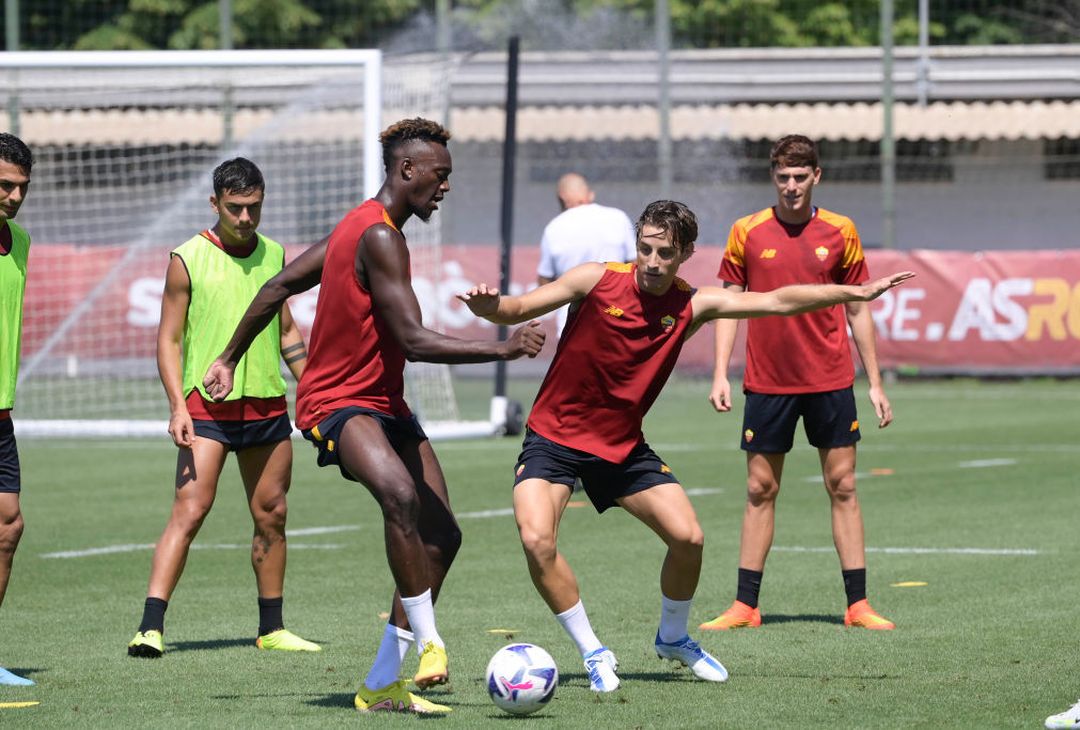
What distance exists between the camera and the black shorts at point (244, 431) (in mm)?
8633

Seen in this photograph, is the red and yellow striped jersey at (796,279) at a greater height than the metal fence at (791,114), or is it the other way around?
the metal fence at (791,114)

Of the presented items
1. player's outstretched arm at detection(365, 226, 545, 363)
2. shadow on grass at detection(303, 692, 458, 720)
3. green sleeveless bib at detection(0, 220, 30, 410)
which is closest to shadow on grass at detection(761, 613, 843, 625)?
shadow on grass at detection(303, 692, 458, 720)

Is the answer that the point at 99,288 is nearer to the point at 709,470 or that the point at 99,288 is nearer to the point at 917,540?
the point at 709,470

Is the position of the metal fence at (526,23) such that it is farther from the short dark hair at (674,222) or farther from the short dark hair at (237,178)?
the short dark hair at (674,222)

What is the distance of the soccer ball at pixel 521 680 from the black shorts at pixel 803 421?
2.79m

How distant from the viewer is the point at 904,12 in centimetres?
3338

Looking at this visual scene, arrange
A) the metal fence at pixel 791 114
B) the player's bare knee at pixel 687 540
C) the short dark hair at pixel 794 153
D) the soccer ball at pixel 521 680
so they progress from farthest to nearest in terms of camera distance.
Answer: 1. the metal fence at pixel 791 114
2. the short dark hair at pixel 794 153
3. the player's bare knee at pixel 687 540
4. the soccer ball at pixel 521 680

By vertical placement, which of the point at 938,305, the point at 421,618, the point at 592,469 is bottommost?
the point at 421,618

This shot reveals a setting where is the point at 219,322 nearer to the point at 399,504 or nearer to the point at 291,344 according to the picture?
the point at 291,344

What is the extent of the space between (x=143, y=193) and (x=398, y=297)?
16136 mm

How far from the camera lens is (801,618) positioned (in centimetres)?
911

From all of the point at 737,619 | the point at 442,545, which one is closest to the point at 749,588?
the point at 737,619

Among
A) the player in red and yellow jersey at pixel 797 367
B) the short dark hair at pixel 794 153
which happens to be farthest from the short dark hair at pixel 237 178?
the short dark hair at pixel 794 153

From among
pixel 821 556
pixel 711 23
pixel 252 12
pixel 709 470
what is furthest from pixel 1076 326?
pixel 252 12
